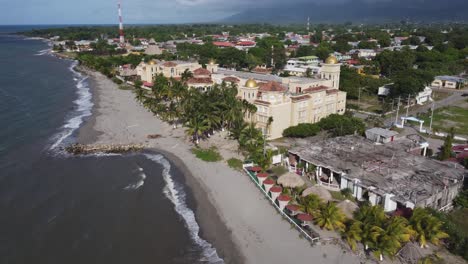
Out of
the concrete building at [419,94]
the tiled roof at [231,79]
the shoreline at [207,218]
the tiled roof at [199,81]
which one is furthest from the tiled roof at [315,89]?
the concrete building at [419,94]

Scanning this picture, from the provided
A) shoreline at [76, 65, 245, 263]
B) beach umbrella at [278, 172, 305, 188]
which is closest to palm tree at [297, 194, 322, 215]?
beach umbrella at [278, 172, 305, 188]

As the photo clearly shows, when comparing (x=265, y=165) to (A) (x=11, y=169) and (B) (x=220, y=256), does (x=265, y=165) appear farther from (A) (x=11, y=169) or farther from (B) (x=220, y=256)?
(A) (x=11, y=169)

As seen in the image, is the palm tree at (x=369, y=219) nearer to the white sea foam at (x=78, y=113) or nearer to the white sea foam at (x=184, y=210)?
the white sea foam at (x=184, y=210)

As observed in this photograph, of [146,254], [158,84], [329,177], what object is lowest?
[146,254]

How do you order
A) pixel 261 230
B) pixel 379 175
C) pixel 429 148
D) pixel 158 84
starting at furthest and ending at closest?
pixel 158 84 < pixel 429 148 < pixel 379 175 < pixel 261 230

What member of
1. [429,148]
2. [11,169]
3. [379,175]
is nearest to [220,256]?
[379,175]

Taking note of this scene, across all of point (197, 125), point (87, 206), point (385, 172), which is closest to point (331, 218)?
point (385, 172)
